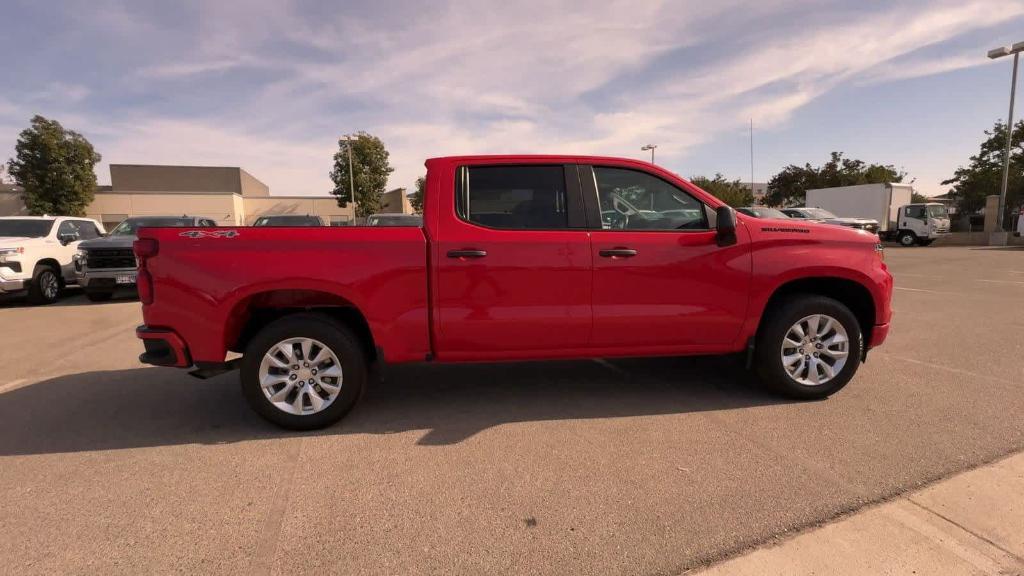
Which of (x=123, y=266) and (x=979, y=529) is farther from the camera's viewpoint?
(x=123, y=266)

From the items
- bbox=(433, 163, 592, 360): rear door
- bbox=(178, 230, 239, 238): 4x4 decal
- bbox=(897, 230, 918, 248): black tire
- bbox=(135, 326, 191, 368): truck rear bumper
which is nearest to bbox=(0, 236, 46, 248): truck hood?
bbox=(135, 326, 191, 368): truck rear bumper

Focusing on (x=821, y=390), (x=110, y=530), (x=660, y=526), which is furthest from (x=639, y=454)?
(x=110, y=530)

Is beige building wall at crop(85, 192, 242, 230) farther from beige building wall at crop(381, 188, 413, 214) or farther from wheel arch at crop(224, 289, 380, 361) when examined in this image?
wheel arch at crop(224, 289, 380, 361)

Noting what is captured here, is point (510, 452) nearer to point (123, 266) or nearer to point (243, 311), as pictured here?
point (243, 311)

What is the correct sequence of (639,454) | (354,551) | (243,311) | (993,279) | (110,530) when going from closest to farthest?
1. (354,551)
2. (110,530)
3. (639,454)
4. (243,311)
5. (993,279)

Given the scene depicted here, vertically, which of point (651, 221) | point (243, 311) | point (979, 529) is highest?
point (651, 221)

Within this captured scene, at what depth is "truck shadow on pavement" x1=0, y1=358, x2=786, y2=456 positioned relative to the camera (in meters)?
3.55

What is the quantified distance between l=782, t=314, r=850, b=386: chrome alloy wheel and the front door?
491 millimetres

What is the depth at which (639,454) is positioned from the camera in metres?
3.13

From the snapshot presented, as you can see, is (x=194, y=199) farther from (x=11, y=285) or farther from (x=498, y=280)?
(x=498, y=280)

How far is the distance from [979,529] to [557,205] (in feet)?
9.28

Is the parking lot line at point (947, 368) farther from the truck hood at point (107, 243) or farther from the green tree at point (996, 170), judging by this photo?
the green tree at point (996, 170)

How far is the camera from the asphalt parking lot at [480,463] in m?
2.29

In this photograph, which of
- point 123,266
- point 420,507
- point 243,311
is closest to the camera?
point 420,507
